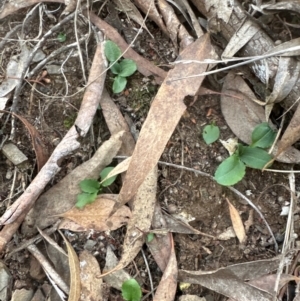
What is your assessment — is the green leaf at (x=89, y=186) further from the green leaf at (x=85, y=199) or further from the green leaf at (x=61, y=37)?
the green leaf at (x=61, y=37)

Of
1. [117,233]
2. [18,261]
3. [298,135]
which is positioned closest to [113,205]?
[117,233]

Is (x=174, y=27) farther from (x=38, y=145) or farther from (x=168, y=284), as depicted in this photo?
(x=168, y=284)

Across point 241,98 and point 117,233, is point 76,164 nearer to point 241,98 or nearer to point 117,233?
point 117,233

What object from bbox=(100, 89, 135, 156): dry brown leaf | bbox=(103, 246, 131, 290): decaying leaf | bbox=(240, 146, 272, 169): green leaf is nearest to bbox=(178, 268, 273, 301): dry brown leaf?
bbox=(103, 246, 131, 290): decaying leaf

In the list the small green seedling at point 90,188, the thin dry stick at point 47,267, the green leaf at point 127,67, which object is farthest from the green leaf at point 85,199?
the green leaf at point 127,67

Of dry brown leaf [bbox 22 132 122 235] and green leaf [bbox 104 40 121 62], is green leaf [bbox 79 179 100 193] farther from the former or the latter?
green leaf [bbox 104 40 121 62]

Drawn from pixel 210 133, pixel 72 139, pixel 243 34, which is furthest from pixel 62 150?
pixel 243 34

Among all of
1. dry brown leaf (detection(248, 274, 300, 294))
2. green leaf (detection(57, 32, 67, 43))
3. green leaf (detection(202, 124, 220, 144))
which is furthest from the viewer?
green leaf (detection(57, 32, 67, 43))

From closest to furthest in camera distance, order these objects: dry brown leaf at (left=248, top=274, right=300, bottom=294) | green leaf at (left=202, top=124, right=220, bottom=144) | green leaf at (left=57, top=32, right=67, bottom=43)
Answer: dry brown leaf at (left=248, top=274, right=300, bottom=294)
green leaf at (left=202, top=124, right=220, bottom=144)
green leaf at (left=57, top=32, right=67, bottom=43)
